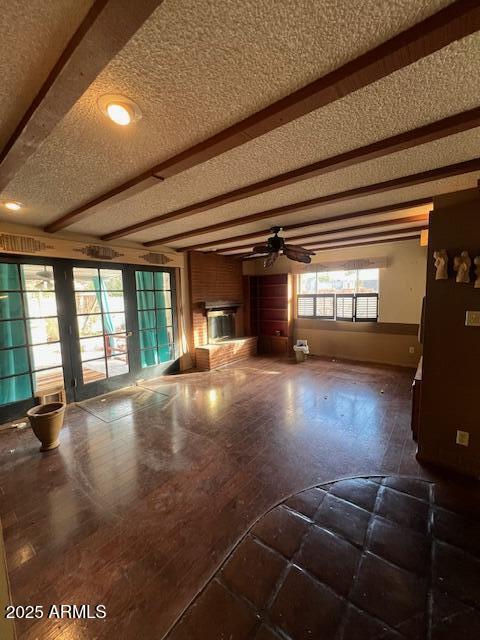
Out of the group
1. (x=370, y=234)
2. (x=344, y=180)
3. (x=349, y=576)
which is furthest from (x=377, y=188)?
(x=349, y=576)

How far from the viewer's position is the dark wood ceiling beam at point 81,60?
761 millimetres

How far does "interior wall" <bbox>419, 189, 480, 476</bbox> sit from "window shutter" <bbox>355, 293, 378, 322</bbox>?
3.58 metres

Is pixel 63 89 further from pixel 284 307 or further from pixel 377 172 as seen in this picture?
pixel 284 307

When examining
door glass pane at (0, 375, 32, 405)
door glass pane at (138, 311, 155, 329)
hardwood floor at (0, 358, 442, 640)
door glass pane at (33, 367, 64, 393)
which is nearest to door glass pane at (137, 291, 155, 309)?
door glass pane at (138, 311, 155, 329)

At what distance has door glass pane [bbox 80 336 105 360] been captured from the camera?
3928 mm

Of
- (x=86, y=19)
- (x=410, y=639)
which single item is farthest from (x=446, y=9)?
(x=410, y=639)

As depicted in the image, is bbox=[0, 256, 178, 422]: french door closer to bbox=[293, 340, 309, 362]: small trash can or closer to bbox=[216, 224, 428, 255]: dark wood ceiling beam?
bbox=[293, 340, 309, 362]: small trash can

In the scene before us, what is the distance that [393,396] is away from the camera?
3.81 metres

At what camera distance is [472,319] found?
2.04m

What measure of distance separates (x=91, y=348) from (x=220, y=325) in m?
2.85

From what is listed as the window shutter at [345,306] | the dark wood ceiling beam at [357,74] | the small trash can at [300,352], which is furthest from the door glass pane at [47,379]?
the window shutter at [345,306]

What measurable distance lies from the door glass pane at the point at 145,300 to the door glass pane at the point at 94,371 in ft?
3.69

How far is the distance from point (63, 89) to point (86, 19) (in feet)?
1.02

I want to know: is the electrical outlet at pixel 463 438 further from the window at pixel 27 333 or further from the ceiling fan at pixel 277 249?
the window at pixel 27 333
